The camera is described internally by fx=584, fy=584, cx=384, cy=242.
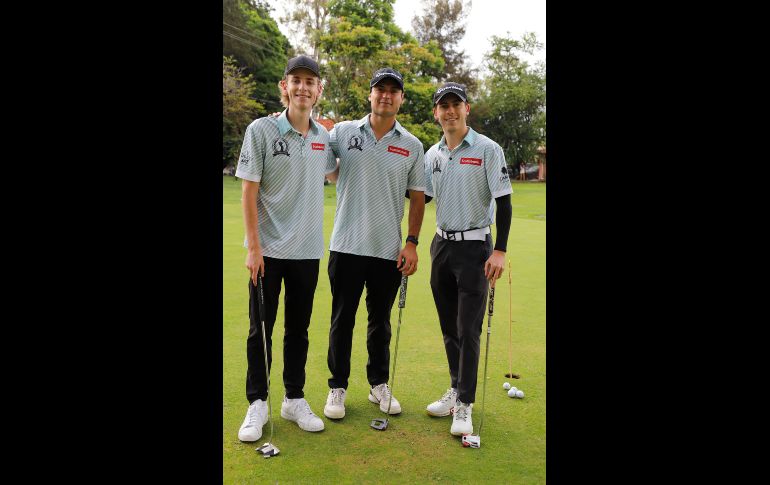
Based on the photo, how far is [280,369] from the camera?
392 cm

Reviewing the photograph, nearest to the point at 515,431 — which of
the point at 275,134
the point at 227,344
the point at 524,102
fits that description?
the point at 275,134

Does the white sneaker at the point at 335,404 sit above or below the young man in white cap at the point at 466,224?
below

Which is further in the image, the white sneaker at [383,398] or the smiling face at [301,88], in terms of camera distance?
the white sneaker at [383,398]

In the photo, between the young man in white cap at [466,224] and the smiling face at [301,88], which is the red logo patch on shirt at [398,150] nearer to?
the young man in white cap at [466,224]

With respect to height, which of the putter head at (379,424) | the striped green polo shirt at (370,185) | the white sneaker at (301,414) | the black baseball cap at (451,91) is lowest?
the putter head at (379,424)

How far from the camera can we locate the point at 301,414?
10.4 ft

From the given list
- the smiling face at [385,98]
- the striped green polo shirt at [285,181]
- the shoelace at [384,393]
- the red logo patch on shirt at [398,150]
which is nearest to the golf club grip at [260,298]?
the striped green polo shirt at [285,181]

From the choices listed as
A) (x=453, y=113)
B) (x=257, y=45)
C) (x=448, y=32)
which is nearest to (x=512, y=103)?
(x=448, y=32)

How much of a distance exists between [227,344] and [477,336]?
216cm

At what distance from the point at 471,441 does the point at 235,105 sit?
22666 mm

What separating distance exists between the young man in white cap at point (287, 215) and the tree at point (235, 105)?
2087 centimetres

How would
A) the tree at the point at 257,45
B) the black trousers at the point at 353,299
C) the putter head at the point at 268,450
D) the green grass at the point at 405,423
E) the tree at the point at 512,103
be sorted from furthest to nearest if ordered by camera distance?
the tree at the point at 512,103, the tree at the point at 257,45, the black trousers at the point at 353,299, the putter head at the point at 268,450, the green grass at the point at 405,423

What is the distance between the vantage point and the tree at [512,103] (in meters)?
29.0

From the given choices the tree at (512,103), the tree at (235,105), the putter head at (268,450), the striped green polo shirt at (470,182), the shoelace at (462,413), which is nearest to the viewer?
the putter head at (268,450)
